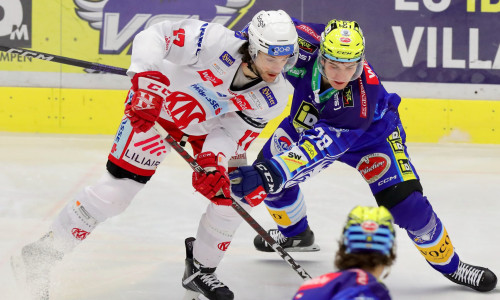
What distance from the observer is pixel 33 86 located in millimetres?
5852

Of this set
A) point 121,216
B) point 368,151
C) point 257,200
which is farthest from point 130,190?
point 121,216

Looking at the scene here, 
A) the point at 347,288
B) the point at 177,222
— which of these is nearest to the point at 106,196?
the point at 177,222

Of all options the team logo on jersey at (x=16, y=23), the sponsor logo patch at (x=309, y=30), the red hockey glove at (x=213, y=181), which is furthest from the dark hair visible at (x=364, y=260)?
the team logo on jersey at (x=16, y=23)

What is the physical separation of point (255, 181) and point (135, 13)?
11.0 ft

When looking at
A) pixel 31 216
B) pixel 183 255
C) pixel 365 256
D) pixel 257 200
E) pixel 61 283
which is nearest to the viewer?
pixel 365 256

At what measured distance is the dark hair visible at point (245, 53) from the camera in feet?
9.16

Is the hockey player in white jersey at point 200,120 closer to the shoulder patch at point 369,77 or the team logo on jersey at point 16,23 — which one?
the shoulder patch at point 369,77

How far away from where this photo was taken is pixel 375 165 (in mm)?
3096

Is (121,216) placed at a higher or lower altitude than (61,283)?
lower

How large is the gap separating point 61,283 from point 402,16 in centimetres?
355

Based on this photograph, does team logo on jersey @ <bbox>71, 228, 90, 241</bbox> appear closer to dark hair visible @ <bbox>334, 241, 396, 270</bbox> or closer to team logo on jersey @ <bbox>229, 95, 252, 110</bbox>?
team logo on jersey @ <bbox>229, 95, 252, 110</bbox>

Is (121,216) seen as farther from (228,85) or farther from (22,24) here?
(22,24)

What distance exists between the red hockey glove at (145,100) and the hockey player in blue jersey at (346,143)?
36cm

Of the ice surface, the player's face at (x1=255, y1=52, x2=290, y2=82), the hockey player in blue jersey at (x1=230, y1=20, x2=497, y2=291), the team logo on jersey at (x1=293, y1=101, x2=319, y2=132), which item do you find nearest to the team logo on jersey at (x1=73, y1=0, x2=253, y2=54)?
the ice surface
